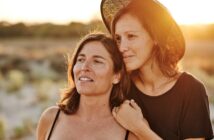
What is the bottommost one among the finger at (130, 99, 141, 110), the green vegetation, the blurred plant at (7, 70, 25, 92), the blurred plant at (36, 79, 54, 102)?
the green vegetation

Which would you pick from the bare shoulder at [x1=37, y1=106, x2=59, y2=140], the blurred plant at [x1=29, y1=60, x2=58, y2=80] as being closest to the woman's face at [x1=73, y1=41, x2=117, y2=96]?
the bare shoulder at [x1=37, y1=106, x2=59, y2=140]

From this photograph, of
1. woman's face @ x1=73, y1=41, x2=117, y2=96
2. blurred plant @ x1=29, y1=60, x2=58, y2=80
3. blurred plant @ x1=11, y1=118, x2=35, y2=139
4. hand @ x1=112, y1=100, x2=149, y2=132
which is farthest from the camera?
blurred plant @ x1=29, y1=60, x2=58, y2=80

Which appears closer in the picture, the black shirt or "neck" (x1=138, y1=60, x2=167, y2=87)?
the black shirt

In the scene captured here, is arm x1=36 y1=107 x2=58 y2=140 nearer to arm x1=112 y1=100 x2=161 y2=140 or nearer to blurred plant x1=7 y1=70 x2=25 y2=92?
arm x1=112 y1=100 x2=161 y2=140

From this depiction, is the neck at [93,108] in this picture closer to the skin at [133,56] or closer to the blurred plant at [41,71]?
the skin at [133,56]

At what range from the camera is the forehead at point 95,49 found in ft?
13.6

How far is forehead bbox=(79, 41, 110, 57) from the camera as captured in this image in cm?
416

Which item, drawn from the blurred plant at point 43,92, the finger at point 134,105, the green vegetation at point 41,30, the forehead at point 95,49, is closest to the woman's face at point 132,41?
the forehead at point 95,49

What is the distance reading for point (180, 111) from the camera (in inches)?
168

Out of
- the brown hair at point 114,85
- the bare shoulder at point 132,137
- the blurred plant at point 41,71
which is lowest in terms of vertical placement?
the blurred plant at point 41,71

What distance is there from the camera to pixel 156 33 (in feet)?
14.0

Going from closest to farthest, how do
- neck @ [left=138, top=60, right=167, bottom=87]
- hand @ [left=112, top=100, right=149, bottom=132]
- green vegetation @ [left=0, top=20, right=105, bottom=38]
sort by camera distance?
hand @ [left=112, top=100, right=149, bottom=132] < neck @ [left=138, top=60, right=167, bottom=87] < green vegetation @ [left=0, top=20, right=105, bottom=38]

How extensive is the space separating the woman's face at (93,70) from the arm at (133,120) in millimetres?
155

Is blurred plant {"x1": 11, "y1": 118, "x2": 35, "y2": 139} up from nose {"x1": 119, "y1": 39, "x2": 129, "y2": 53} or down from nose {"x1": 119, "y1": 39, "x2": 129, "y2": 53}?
down
